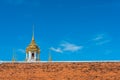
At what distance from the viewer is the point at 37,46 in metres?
67.6

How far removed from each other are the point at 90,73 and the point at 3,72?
7656 millimetres

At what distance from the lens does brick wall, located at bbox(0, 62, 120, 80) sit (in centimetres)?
2948

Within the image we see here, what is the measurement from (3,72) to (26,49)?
36263mm

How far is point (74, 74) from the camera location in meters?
29.9

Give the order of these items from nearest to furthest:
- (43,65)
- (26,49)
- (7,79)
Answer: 1. (7,79)
2. (43,65)
3. (26,49)

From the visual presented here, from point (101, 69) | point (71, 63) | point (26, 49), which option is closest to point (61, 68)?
point (71, 63)

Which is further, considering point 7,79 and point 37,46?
point 37,46

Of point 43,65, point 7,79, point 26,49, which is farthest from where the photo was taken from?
point 26,49

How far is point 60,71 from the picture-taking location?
3059 cm

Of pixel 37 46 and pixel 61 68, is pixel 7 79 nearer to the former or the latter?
pixel 61 68

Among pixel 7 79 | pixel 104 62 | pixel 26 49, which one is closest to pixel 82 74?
pixel 104 62

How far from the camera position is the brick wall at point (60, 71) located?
2948 cm

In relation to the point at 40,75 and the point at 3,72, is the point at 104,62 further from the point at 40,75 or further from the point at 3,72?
the point at 3,72

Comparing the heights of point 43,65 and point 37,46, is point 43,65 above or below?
below
